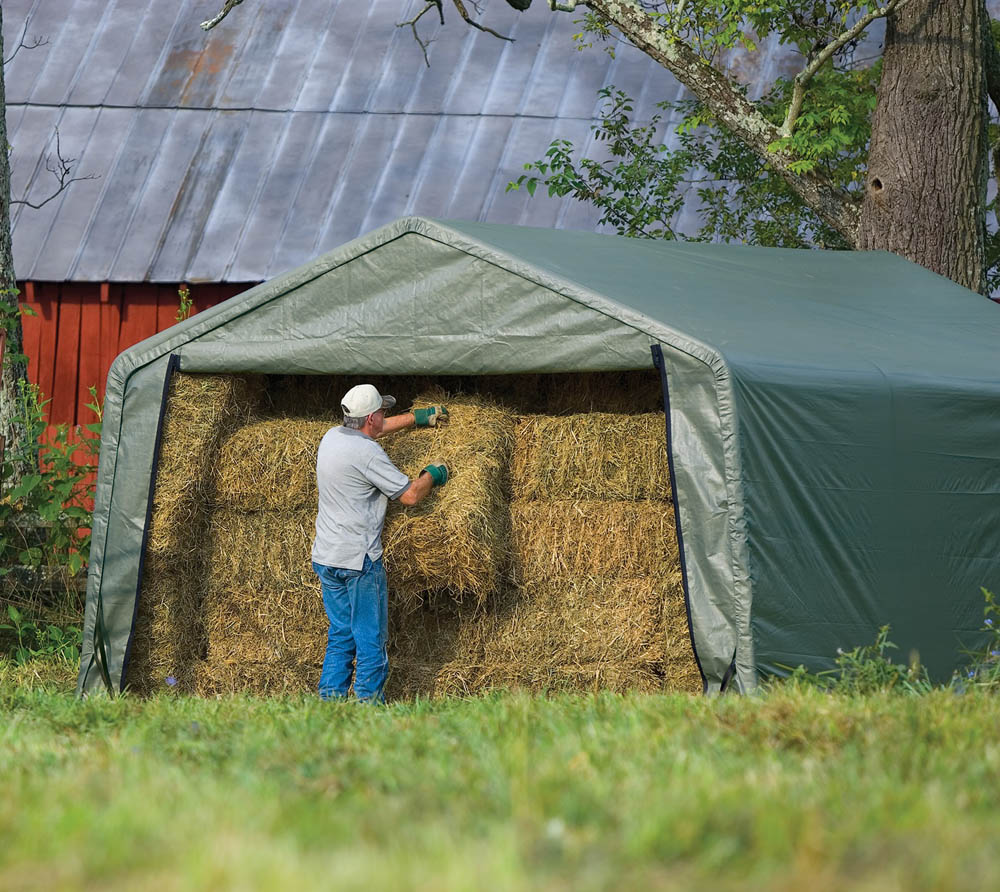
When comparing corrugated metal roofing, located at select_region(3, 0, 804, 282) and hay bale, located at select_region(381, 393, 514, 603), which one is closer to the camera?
hay bale, located at select_region(381, 393, 514, 603)

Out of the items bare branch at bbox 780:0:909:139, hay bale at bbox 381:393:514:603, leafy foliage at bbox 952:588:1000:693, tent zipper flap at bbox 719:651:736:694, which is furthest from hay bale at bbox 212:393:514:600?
bare branch at bbox 780:0:909:139

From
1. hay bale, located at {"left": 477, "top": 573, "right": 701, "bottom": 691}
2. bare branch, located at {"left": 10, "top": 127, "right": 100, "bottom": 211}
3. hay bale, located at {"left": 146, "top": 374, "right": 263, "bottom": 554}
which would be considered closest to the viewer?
hay bale, located at {"left": 477, "top": 573, "right": 701, "bottom": 691}

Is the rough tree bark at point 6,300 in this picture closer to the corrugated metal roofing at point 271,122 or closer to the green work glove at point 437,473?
Result: the corrugated metal roofing at point 271,122

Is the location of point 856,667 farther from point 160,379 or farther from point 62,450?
point 62,450

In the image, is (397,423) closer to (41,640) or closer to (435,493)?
(435,493)

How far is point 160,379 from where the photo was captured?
7.44m

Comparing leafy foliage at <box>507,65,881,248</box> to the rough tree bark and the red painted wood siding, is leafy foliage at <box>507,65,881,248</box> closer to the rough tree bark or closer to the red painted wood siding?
the red painted wood siding

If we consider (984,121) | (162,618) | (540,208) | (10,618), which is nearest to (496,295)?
(162,618)

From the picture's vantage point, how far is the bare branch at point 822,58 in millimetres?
9859

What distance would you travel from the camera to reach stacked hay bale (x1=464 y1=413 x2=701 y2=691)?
281 inches

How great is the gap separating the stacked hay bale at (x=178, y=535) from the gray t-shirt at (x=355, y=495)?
0.94 m

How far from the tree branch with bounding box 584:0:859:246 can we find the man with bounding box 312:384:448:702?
5.21m

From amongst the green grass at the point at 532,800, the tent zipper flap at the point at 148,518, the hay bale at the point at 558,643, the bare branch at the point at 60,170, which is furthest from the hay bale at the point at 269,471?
the bare branch at the point at 60,170

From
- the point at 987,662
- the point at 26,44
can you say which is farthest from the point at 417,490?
the point at 26,44
